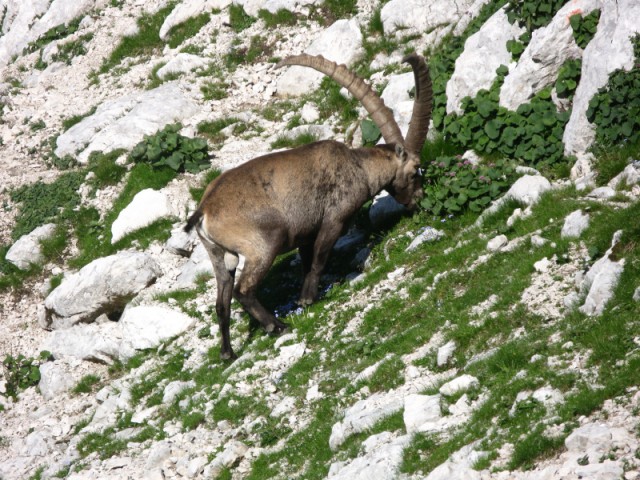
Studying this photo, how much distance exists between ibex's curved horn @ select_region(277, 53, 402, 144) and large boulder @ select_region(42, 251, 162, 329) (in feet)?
16.3

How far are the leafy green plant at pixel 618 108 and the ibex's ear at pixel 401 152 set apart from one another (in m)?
3.08

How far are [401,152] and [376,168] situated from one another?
1.87 feet

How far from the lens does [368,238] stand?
548 inches

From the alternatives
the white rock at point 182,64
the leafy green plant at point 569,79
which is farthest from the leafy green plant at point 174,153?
the leafy green plant at point 569,79

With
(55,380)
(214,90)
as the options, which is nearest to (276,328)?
(55,380)

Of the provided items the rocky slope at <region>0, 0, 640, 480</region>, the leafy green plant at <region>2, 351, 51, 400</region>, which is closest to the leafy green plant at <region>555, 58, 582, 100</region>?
the rocky slope at <region>0, 0, 640, 480</region>

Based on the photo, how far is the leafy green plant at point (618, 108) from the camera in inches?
458

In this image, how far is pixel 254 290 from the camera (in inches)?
469

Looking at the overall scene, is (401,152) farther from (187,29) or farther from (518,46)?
(187,29)

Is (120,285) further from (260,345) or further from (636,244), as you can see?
(636,244)

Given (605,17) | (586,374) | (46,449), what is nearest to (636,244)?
(586,374)

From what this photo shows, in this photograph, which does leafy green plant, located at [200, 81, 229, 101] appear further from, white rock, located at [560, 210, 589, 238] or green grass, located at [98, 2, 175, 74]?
white rock, located at [560, 210, 589, 238]

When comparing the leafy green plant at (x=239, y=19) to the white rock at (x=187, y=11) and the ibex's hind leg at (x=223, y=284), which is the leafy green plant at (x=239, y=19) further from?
the ibex's hind leg at (x=223, y=284)

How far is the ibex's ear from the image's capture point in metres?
13.6
